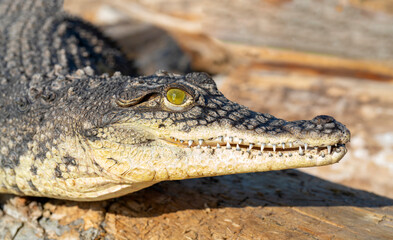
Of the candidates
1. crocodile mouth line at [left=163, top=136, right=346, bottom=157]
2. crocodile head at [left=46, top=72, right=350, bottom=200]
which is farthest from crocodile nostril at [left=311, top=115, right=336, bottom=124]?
crocodile mouth line at [left=163, top=136, right=346, bottom=157]

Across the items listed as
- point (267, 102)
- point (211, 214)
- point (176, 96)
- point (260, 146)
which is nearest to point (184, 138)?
point (176, 96)

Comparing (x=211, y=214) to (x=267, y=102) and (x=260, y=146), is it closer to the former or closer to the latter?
(x=260, y=146)

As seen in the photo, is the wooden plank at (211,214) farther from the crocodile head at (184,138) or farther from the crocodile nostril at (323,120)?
the crocodile nostril at (323,120)

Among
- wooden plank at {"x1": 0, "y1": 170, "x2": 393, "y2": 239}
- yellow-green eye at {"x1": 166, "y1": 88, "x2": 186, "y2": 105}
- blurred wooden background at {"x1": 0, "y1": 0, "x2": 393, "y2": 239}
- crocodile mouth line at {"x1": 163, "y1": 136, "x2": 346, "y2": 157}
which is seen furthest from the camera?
blurred wooden background at {"x1": 0, "y1": 0, "x2": 393, "y2": 239}

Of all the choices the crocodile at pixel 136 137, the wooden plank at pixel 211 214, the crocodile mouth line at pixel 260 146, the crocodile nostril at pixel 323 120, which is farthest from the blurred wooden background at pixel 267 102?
the crocodile nostril at pixel 323 120

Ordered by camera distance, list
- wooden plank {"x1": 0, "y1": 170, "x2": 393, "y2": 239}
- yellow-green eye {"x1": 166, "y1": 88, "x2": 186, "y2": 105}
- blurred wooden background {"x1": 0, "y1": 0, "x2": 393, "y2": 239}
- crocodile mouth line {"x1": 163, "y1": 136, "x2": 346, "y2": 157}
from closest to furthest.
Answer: crocodile mouth line {"x1": 163, "y1": 136, "x2": 346, "y2": 157}
yellow-green eye {"x1": 166, "y1": 88, "x2": 186, "y2": 105}
wooden plank {"x1": 0, "y1": 170, "x2": 393, "y2": 239}
blurred wooden background {"x1": 0, "y1": 0, "x2": 393, "y2": 239}

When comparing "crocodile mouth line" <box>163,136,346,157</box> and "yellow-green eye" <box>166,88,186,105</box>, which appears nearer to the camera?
"crocodile mouth line" <box>163,136,346,157</box>

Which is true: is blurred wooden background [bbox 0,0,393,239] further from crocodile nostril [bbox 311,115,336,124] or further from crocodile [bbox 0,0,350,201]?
crocodile nostril [bbox 311,115,336,124]
